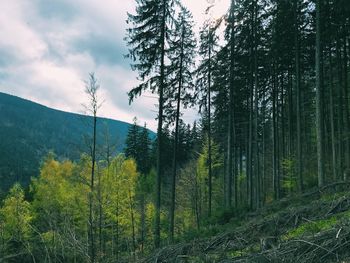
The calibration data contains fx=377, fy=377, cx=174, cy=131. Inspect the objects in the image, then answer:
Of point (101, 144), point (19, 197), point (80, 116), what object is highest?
point (80, 116)

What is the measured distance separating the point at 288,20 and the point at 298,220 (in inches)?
531

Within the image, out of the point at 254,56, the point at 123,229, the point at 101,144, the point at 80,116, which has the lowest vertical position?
the point at 123,229

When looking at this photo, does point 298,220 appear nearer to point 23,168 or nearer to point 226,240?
point 226,240

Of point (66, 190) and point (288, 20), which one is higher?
point (288, 20)

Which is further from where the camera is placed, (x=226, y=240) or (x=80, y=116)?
(x=80, y=116)

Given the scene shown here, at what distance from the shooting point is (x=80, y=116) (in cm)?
1764

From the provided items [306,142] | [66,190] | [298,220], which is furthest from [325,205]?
[66,190]

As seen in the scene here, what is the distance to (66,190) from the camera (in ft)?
111

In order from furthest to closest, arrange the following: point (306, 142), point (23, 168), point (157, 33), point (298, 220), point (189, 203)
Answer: point (23, 168) < point (189, 203) < point (306, 142) < point (157, 33) < point (298, 220)

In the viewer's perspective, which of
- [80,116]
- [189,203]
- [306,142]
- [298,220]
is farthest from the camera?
[189,203]

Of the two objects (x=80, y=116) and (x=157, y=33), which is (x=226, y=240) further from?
(x=157, y=33)

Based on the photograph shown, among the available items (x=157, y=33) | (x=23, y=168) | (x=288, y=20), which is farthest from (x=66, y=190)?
(x=23, y=168)

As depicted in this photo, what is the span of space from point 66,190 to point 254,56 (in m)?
20.9

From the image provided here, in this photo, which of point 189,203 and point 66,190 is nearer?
point 66,190
